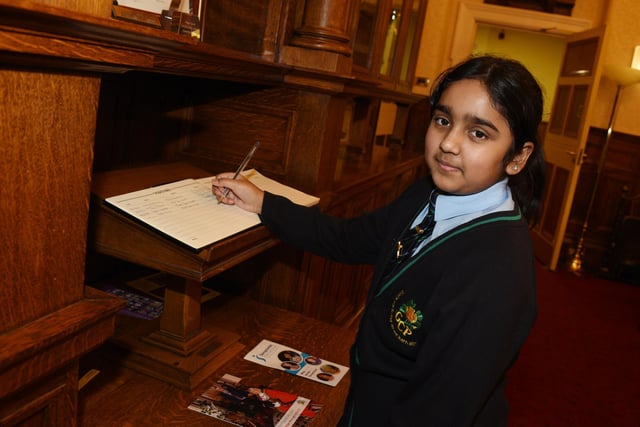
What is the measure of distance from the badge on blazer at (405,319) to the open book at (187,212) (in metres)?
A: 0.38

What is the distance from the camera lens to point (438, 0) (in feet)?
19.6

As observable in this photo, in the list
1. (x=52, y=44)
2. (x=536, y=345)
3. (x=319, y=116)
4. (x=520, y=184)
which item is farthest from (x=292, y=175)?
(x=536, y=345)

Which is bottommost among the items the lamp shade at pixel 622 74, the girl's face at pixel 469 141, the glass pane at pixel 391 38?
the girl's face at pixel 469 141

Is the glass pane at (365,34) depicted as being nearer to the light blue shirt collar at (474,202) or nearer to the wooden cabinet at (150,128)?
the wooden cabinet at (150,128)

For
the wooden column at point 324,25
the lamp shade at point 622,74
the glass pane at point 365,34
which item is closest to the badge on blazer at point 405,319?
the wooden column at point 324,25

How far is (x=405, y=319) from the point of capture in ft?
3.66

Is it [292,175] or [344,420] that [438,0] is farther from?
[344,420]

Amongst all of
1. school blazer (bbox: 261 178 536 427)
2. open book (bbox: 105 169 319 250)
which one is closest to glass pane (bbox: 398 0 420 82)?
open book (bbox: 105 169 319 250)

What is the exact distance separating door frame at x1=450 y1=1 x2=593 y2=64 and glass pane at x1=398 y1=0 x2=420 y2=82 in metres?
2.38

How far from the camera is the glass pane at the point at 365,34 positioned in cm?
258

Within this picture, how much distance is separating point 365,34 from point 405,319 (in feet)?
6.37

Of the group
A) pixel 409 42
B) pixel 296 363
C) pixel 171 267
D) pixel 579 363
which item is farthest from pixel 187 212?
pixel 579 363

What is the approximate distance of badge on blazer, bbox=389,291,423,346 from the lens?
109 cm

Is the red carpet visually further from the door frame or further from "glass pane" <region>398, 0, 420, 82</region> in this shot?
the door frame
